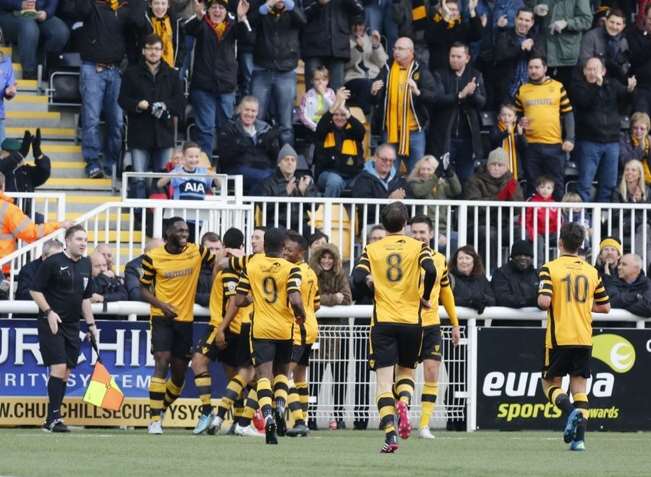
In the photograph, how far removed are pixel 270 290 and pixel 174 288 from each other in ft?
5.68

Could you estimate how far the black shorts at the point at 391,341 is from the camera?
1582 centimetres

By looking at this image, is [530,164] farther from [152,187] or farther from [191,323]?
[191,323]

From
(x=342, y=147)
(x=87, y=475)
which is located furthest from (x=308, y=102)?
(x=87, y=475)

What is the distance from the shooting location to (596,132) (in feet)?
80.3

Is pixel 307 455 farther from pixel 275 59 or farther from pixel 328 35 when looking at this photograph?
pixel 328 35

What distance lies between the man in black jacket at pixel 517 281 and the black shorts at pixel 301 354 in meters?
2.97

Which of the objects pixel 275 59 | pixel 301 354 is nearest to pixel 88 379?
pixel 301 354

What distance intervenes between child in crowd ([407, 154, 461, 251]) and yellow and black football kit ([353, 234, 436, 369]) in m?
5.70

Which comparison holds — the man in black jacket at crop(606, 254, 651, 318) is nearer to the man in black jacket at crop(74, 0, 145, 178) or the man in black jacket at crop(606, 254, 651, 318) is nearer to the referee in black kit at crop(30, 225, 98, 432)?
the referee in black kit at crop(30, 225, 98, 432)

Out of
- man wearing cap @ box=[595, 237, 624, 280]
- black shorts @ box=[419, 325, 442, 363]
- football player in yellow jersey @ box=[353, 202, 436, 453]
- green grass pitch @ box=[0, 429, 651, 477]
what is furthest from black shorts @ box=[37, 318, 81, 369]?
man wearing cap @ box=[595, 237, 624, 280]

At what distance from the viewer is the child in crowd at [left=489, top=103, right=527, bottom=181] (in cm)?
2409

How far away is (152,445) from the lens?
16.6 m

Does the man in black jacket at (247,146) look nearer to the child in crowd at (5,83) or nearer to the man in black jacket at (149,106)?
the man in black jacket at (149,106)

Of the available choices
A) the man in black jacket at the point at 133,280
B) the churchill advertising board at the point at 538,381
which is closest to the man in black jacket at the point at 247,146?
the man in black jacket at the point at 133,280
